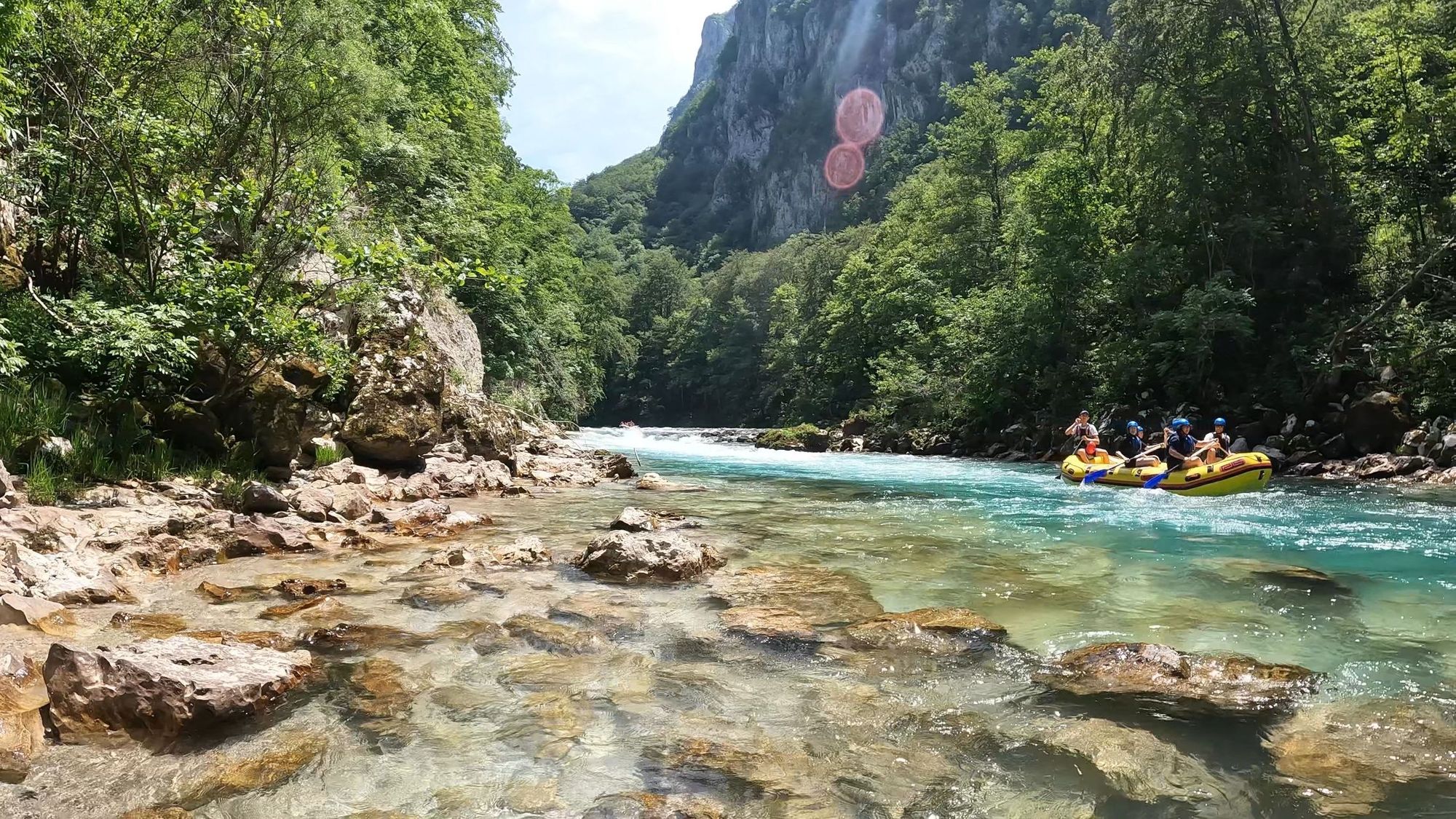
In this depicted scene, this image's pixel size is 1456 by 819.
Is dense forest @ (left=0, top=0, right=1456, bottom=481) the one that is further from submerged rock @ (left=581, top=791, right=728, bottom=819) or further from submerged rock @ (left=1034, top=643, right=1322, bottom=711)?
submerged rock @ (left=1034, top=643, right=1322, bottom=711)

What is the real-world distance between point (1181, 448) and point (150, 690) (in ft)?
51.4

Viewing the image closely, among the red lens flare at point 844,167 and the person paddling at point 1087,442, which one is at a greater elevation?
the red lens flare at point 844,167

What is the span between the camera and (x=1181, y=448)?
14.3 m

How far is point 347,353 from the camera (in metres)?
10.5

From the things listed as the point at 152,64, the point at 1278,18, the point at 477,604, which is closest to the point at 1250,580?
the point at 477,604

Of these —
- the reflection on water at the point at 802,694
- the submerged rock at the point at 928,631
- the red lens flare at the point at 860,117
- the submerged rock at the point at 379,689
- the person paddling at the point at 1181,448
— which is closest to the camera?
the reflection on water at the point at 802,694

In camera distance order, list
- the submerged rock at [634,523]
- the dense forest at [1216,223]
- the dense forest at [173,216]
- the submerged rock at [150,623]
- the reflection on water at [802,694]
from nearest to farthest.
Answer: the reflection on water at [802,694], the submerged rock at [150,623], the dense forest at [173,216], the submerged rock at [634,523], the dense forest at [1216,223]

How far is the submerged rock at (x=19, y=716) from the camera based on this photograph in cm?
283

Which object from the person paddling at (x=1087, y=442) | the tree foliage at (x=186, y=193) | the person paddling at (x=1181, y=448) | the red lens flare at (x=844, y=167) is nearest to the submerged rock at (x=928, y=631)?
the tree foliage at (x=186, y=193)

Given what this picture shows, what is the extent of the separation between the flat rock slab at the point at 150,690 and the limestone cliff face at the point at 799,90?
97.0 metres

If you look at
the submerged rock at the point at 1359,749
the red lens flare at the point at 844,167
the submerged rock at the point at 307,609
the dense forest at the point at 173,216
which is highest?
the red lens flare at the point at 844,167

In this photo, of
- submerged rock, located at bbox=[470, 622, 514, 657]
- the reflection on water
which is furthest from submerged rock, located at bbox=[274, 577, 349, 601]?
submerged rock, located at bbox=[470, 622, 514, 657]

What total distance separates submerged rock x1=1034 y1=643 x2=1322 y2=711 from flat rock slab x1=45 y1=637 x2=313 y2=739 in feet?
13.5

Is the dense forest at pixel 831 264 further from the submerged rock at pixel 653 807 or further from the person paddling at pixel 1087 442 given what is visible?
the submerged rock at pixel 653 807
